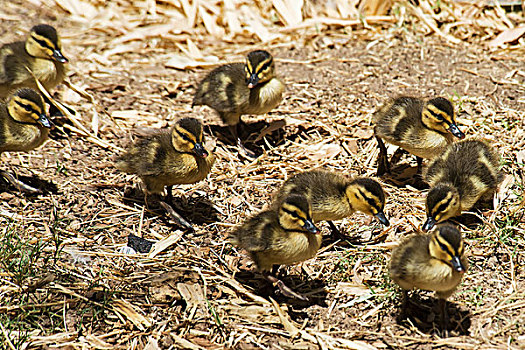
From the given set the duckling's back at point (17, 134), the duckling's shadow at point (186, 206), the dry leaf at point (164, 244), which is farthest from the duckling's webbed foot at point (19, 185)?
the dry leaf at point (164, 244)

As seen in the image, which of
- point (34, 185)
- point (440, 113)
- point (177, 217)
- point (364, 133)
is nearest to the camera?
point (177, 217)

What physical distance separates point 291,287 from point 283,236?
0.58m

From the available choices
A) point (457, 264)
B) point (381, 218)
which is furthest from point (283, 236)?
point (457, 264)

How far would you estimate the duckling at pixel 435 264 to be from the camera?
3.86 metres

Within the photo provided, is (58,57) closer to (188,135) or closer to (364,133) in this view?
(188,135)

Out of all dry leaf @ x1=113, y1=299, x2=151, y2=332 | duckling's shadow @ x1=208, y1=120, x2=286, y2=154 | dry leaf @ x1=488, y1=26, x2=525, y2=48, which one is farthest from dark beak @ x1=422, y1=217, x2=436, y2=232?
dry leaf @ x1=488, y1=26, x2=525, y2=48

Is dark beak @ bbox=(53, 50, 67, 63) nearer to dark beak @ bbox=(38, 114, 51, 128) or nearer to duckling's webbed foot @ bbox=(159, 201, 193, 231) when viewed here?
dark beak @ bbox=(38, 114, 51, 128)

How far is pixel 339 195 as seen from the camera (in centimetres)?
486

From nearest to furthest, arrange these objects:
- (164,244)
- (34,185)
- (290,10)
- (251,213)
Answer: (164,244) < (251,213) < (34,185) < (290,10)

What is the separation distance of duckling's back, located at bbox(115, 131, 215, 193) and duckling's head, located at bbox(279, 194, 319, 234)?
121 centimetres

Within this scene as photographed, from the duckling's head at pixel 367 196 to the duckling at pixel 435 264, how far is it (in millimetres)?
759

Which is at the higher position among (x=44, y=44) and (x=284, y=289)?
(x=44, y=44)

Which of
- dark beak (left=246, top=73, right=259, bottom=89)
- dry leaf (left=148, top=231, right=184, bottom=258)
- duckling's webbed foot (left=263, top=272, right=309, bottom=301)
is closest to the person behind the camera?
duckling's webbed foot (left=263, top=272, right=309, bottom=301)

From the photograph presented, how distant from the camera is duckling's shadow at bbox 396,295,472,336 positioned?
418 centimetres
